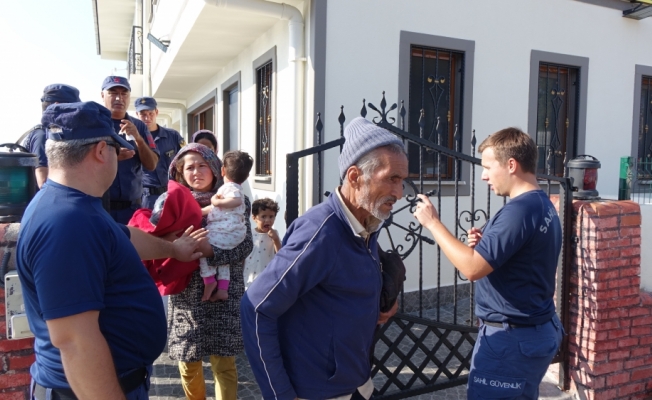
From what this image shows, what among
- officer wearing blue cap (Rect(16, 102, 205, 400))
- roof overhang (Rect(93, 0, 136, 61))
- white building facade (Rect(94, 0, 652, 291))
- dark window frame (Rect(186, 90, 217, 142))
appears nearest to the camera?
officer wearing blue cap (Rect(16, 102, 205, 400))

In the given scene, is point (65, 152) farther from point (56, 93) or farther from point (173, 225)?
point (56, 93)

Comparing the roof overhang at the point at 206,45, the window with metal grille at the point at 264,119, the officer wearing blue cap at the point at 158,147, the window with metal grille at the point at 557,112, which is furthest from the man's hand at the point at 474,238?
the window with metal grille at the point at 557,112

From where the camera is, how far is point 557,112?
6629mm

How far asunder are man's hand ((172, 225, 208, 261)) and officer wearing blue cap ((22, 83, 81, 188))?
1.09 meters

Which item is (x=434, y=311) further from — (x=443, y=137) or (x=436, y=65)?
(x=436, y=65)

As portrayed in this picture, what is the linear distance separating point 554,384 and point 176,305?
3039 mm

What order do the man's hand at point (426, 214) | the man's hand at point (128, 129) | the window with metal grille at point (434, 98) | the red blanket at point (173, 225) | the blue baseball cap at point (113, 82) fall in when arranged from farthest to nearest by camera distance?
the window with metal grille at point (434, 98)
the blue baseball cap at point (113, 82)
the man's hand at point (128, 129)
the red blanket at point (173, 225)
the man's hand at point (426, 214)

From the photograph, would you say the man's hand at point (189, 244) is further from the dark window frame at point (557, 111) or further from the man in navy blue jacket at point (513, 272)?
the dark window frame at point (557, 111)

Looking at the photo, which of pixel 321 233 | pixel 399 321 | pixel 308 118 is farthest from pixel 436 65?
pixel 321 233

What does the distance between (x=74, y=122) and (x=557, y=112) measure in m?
6.58

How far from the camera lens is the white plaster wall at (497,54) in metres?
5.14

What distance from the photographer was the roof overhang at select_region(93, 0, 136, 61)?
Result: 1318 cm

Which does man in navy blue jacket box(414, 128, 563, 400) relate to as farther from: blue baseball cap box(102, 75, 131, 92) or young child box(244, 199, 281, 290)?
blue baseball cap box(102, 75, 131, 92)

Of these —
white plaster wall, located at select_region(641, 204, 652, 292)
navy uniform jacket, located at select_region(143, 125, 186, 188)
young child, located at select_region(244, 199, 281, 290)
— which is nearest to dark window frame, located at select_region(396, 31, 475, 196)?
white plaster wall, located at select_region(641, 204, 652, 292)
